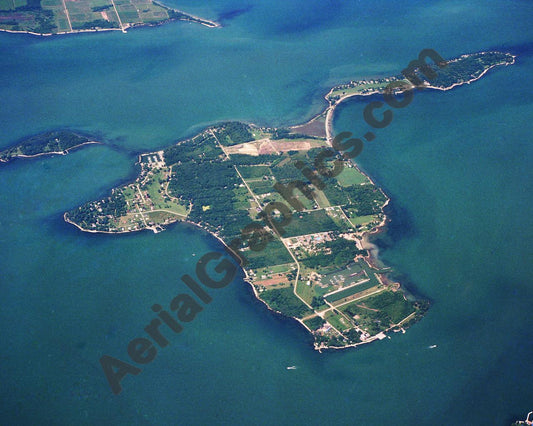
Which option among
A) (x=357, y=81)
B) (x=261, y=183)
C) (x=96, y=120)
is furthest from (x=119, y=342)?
(x=357, y=81)

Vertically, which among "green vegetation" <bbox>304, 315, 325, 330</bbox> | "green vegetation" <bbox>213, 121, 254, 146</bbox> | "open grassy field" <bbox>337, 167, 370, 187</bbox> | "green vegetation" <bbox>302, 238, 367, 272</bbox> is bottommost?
"green vegetation" <bbox>304, 315, 325, 330</bbox>

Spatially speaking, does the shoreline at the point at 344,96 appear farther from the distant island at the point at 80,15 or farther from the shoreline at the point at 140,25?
the distant island at the point at 80,15

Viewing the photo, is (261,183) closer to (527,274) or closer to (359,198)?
(359,198)

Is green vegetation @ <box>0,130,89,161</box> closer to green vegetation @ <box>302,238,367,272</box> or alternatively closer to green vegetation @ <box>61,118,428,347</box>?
green vegetation @ <box>61,118,428,347</box>

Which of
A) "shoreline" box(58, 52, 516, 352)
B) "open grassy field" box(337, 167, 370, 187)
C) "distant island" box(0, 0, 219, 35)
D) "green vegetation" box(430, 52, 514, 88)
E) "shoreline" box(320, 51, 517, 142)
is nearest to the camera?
"shoreline" box(58, 52, 516, 352)

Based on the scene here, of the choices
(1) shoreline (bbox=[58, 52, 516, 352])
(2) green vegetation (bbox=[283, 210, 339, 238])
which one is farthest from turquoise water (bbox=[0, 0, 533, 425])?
(2) green vegetation (bbox=[283, 210, 339, 238])

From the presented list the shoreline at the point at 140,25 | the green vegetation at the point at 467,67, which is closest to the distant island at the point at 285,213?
the green vegetation at the point at 467,67
